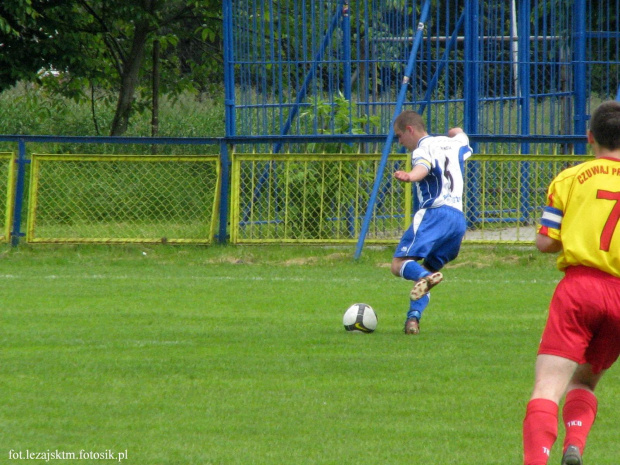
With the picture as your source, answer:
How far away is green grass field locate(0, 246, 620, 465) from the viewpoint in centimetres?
492

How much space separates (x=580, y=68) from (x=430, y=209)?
8171 mm

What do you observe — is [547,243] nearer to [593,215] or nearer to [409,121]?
[593,215]

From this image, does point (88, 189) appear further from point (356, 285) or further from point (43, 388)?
point (43, 388)

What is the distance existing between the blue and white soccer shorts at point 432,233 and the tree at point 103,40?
11.2 metres

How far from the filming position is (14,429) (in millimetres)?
5113

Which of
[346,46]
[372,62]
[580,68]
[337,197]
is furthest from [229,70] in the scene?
[580,68]

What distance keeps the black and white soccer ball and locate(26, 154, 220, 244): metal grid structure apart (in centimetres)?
622

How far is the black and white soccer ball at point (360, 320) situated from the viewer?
805 centimetres

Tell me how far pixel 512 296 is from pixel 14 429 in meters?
6.04

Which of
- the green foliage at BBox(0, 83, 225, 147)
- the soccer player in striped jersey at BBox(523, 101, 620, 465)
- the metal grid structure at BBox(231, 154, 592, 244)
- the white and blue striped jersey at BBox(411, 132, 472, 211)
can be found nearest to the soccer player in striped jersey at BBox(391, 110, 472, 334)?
the white and blue striped jersey at BBox(411, 132, 472, 211)

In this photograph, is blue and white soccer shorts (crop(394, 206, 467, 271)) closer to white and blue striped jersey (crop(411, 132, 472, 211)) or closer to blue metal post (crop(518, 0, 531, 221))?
white and blue striped jersey (crop(411, 132, 472, 211))

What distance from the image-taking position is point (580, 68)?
15.5m

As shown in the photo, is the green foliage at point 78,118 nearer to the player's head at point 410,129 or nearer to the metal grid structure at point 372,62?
the metal grid structure at point 372,62

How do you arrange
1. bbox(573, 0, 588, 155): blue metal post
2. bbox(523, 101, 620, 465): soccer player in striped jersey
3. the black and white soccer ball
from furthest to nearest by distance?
bbox(573, 0, 588, 155): blue metal post < the black and white soccer ball < bbox(523, 101, 620, 465): soccer player in striped jersey
